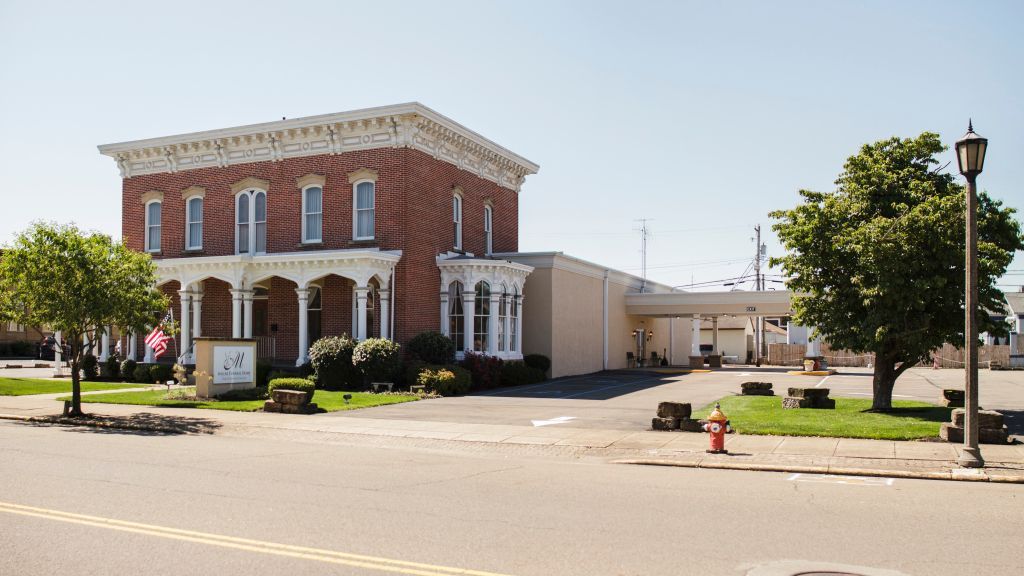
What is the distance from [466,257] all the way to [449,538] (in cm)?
2482

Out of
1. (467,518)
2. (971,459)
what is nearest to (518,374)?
(971,459)

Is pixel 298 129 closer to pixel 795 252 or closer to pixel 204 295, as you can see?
pixel 204 295

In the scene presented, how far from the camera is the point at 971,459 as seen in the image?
12.1 meters

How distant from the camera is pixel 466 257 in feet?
106

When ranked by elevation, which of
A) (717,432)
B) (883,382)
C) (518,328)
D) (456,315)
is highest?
(456,315)

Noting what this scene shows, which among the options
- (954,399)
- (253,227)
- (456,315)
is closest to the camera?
(954,399)

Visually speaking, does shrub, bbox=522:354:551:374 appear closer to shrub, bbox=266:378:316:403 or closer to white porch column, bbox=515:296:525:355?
white porch column, bbox=515:296:525:355

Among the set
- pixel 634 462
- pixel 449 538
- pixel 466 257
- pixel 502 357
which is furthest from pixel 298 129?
pixel 449 538

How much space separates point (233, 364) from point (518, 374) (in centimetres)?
1073

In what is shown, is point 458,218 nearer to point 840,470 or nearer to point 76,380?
point 76,380

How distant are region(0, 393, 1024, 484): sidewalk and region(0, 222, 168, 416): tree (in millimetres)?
2271

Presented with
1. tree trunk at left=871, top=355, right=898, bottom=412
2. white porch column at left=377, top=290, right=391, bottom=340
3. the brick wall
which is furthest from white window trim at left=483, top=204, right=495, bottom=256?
tree trunk at left=871, top=355, right=898, bottom=412

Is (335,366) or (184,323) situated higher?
(184,323)

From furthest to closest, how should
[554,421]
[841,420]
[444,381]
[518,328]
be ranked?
[518,328], [444,381], [554,421], [841,420]
